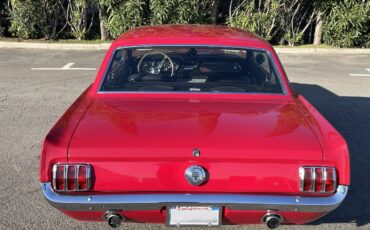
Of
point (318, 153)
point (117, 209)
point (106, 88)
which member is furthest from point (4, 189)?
point (318, 153)

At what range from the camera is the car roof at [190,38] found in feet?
12.9

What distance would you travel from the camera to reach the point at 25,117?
6586mm

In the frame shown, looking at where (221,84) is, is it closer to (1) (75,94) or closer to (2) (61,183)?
(2) (61,183)

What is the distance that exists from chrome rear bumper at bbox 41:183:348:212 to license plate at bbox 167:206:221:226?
58 millimetres

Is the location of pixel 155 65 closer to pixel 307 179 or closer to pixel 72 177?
pixel 72 177

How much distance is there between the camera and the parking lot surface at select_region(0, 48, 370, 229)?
3.85m

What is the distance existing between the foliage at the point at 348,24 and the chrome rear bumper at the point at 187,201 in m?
10.4

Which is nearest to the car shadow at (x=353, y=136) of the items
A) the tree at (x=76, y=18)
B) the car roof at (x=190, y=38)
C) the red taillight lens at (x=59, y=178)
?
the car roof at (x=190, y=38)

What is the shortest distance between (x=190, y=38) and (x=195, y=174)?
1.58 metres

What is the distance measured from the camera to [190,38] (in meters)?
3.99

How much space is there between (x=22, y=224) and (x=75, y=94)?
4.38 m

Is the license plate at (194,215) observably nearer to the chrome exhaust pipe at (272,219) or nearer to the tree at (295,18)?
the chrome exhaust pipe at (272,219)

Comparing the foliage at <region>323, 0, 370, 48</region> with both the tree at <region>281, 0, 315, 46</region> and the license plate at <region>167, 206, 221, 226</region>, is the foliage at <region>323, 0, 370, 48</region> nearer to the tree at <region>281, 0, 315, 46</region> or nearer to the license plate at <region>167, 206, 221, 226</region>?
the tree at <region>281, 0, 315, 46</region>

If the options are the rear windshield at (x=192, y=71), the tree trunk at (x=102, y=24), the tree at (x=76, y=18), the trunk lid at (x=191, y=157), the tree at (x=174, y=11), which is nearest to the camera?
the trunk lid at (x=191, y=157)
